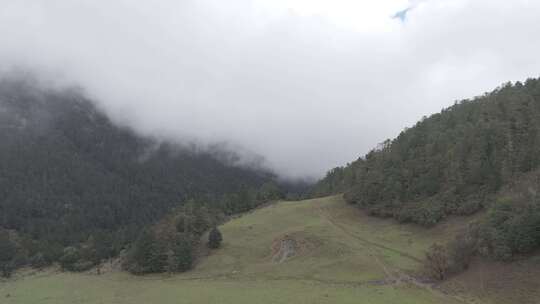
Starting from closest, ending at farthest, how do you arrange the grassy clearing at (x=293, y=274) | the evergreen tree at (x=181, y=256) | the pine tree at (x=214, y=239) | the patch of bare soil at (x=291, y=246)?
the grassy clearing at (x=293, y=274)
the patch of bare soil at (x=291, y=246)
the evergreen tree at (x=181, y=256)
the pine tree at (x=214, y=239)

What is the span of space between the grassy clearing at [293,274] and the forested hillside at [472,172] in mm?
4541

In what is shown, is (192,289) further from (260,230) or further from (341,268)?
(260,230)

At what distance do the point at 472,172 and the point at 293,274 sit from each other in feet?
122

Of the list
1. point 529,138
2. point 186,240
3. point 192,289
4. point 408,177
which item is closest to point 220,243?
point 186,240

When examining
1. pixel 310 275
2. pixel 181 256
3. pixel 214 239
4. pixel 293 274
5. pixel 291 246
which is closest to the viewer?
pixel 310 275

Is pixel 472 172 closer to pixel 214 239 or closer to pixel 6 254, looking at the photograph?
pixel 214 239

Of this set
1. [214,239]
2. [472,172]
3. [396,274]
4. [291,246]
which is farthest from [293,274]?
[472,172]

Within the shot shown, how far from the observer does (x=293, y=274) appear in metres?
61.5

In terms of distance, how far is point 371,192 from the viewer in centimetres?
8688

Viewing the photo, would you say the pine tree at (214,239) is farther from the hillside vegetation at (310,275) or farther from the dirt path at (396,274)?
the dirt path at (396,274)

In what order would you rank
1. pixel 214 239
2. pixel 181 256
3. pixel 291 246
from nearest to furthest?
pixel 291 246, pixel 181 256, pixel 214 239

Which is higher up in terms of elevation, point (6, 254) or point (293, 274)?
point (6, 254)

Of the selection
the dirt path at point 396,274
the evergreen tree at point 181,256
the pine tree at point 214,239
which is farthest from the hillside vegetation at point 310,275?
the evergreen tree at point 181,256

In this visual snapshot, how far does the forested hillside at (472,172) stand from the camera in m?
51.8
